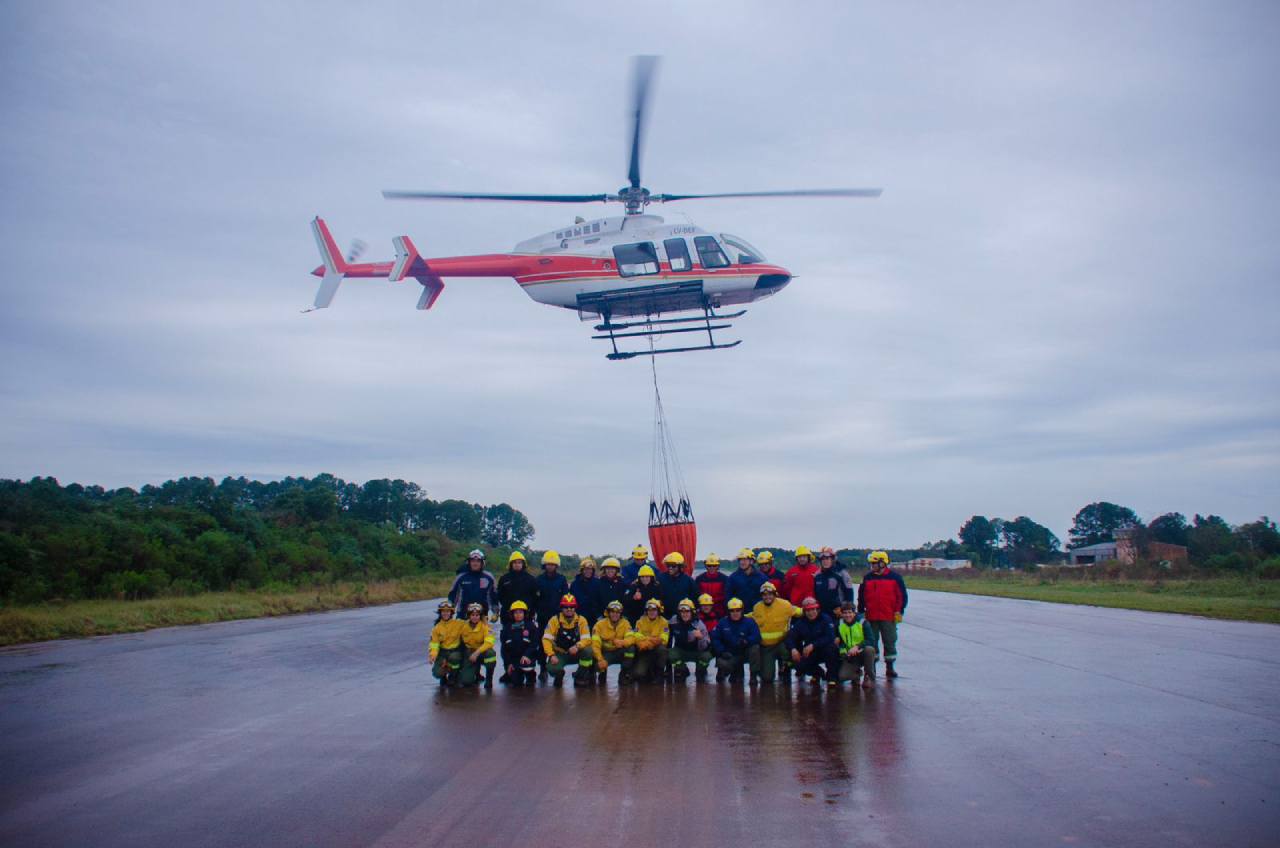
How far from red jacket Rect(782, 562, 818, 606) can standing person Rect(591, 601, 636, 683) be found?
106 inches

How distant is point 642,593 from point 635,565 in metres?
1.72

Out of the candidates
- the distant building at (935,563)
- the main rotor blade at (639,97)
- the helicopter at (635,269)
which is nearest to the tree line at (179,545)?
Result: the helicopter at (635,269)

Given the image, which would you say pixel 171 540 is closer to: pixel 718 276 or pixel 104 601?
pixel 104 601

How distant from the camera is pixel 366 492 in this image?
11250 centimetres

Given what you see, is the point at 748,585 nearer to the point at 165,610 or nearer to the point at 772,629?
the point at 772,629

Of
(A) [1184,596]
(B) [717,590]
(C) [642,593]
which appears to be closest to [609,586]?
(C) [642,593]

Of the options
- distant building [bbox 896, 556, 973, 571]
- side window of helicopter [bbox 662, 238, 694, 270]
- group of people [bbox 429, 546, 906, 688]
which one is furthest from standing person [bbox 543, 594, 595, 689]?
distant building [bbox 896, 556, 973, 571]

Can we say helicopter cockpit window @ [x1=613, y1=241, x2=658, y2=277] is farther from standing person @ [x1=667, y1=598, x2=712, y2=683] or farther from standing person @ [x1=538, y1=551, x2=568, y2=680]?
standing person @ [x1=667, y1=598, x2=712, y2=683]

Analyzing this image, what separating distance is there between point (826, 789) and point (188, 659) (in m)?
13.9

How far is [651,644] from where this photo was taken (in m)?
13.2

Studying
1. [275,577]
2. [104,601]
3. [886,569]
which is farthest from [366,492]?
[886,569]

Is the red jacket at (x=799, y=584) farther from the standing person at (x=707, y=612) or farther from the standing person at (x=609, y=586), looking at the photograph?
the standing person at (x=609, y=586)

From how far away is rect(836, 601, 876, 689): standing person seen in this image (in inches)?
498

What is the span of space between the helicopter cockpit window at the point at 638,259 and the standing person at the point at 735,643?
29.7 ft
